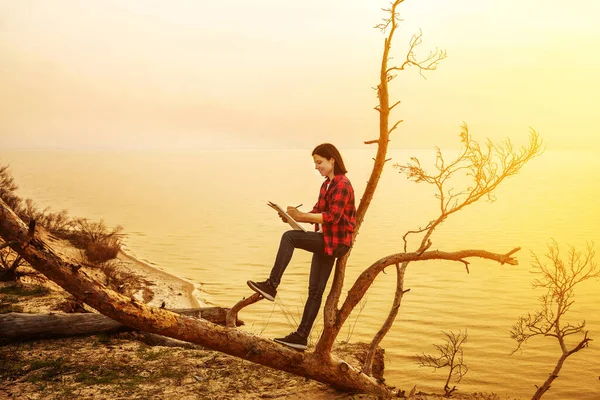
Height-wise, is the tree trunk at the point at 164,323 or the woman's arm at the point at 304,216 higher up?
the woman's arm at the point at 304,216

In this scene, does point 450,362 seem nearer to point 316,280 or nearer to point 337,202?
point 316,280

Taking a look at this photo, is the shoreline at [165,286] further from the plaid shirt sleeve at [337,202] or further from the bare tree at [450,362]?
the plaid shirt sleeve at [337,202]

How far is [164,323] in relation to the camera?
7.03 m

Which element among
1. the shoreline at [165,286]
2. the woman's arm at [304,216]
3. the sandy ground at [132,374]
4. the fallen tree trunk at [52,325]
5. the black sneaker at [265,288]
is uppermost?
the woman's arm at [304,216]

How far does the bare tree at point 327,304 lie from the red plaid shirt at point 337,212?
0.88 m

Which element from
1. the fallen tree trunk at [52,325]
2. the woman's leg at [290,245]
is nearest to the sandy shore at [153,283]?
the fallen tree trunk at [52,325]

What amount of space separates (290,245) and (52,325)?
5.03 meters

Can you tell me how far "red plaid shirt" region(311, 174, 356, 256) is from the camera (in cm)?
629

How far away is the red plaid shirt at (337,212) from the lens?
20.6ft

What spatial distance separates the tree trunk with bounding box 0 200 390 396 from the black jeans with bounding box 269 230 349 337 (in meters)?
0.52

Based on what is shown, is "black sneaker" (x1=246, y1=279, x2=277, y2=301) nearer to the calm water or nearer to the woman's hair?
the woman's hair

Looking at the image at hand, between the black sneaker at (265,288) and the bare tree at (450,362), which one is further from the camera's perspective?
the bare tree at (450,362)

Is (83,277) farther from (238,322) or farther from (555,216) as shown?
(555,216)

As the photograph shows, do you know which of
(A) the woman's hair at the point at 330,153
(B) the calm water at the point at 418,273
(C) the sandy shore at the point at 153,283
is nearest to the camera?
(A) the woman's hair at the point at 330,153
